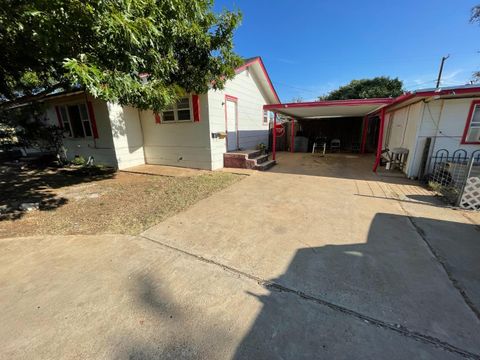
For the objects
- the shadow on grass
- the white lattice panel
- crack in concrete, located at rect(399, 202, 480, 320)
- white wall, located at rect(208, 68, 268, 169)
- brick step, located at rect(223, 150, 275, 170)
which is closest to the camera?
crack in concrete, located at rect(399, 202, 480, 320)

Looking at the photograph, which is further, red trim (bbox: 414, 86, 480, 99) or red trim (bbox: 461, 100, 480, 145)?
red trim (bbox: 461, 100, 480, 145)

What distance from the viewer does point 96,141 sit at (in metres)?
8.84

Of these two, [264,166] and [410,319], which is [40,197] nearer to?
[264,166]

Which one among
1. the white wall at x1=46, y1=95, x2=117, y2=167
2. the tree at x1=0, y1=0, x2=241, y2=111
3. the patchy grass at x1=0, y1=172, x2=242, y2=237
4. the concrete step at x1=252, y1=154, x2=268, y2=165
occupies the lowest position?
the patchy grass at x1=0, y1=172, x2=242, y2=237

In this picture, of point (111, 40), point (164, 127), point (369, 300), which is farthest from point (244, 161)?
point (369, 300)

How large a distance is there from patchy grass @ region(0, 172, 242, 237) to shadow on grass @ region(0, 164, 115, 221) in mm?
48

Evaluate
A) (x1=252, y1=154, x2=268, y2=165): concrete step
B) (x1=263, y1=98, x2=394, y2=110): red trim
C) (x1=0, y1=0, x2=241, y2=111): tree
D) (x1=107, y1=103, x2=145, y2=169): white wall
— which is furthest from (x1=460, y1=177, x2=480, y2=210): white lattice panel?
(x1=107, y1=103, x2=145, y2=169): white wall

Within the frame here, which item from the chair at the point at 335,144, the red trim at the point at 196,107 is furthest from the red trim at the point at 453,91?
the chair at the point at 335,144

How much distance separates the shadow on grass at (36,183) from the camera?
4.67 meters

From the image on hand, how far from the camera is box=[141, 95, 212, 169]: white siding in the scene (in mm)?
7734

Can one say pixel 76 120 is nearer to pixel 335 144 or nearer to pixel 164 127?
pixel 164 127

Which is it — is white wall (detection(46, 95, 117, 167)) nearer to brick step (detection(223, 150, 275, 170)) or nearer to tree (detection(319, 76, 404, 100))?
brick step (detection(223, 150, 275, 170))

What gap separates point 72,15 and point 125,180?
4.79m

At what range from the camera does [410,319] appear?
6.00 feet
